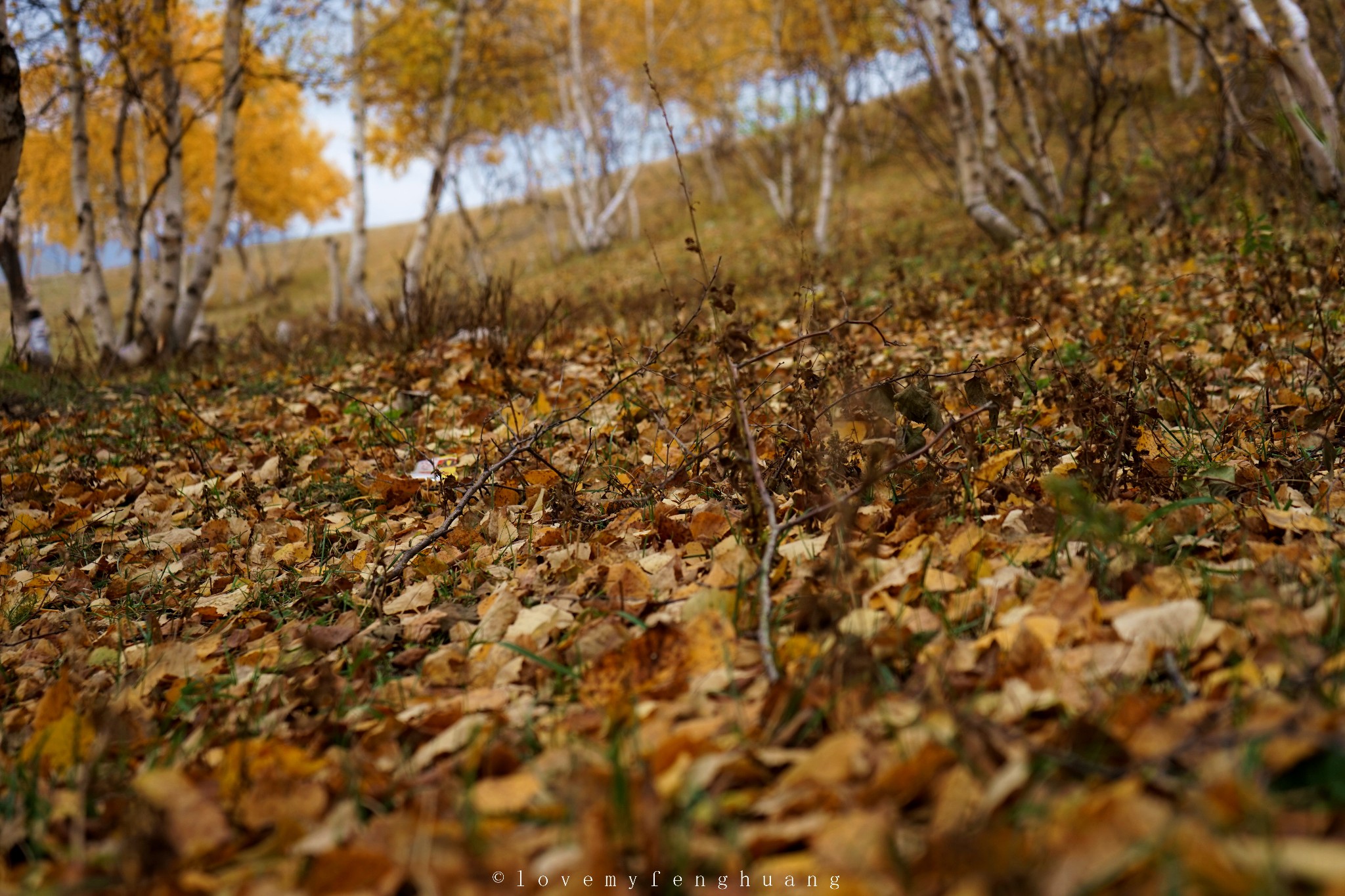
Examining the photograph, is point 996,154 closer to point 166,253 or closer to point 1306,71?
point 1306,71

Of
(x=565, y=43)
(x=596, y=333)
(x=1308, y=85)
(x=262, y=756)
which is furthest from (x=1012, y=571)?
(x=565, y=43)

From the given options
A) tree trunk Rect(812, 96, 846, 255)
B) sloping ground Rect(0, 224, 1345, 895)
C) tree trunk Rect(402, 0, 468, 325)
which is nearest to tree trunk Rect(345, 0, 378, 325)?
tree trunk Rect(402, 0, 468, 325)

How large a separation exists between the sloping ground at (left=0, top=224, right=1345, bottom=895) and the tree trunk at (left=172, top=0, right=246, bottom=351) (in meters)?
5.19

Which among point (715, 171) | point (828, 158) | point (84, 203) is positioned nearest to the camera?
point (84, 203)

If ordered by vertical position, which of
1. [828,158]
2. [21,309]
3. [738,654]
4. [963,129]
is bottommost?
[738,654]

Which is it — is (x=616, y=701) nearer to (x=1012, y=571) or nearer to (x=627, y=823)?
(x=627, y=823)

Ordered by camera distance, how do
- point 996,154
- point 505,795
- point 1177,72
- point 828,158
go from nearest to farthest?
1. point 505,795
2. point 996,154
3. point 828,158
4. point 1177,72

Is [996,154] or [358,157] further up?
[358,157]

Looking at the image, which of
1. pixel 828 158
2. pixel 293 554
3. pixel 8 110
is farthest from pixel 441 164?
pixel 293 554

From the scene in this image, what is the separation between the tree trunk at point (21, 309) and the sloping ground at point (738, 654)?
5462mm

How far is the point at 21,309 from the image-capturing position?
24.8ft

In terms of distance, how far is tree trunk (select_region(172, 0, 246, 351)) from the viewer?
23.9ft

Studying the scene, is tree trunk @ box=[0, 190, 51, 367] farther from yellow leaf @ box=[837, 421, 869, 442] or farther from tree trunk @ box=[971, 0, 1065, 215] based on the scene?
tree trunk @ box=[971, 0, 1065, 215]

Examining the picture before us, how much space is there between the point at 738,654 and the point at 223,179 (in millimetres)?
8230
